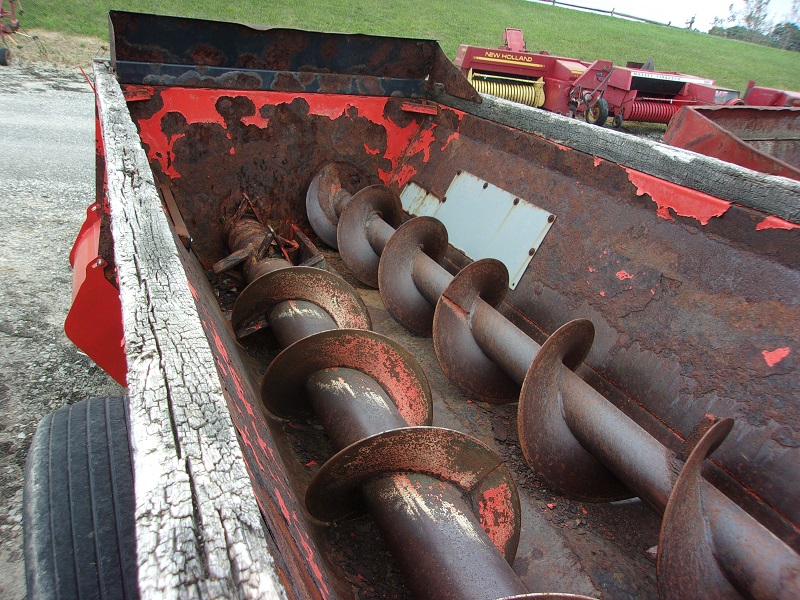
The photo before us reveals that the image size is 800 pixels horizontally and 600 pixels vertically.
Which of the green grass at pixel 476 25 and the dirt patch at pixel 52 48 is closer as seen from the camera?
the dirt patch at pixel 52 48

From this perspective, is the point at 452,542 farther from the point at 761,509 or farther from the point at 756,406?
the point at 756,406

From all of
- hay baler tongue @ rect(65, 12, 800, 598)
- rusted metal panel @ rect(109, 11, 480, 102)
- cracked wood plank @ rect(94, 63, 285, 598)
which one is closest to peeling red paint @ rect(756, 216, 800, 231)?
hay baler tongue @ rect(65, 12, 800, 598)

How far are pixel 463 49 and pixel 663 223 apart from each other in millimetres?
7116

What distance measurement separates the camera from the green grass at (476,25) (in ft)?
54.0

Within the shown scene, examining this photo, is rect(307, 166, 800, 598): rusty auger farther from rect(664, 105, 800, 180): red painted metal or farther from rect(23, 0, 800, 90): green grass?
rect(23, 0, 800, 90): green grass

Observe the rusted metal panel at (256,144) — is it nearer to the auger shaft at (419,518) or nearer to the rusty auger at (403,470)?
the rusty auger at (403,470)

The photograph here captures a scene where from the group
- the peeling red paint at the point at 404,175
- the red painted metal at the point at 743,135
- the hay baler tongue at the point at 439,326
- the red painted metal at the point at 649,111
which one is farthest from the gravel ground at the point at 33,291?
the red painted metal at the point at 649,111

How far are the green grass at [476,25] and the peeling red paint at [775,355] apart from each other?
16.4 meters

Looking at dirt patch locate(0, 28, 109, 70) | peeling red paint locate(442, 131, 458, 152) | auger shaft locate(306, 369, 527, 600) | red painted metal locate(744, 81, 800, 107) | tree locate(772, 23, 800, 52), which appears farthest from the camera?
tree locate(772, 23, 800, 52)

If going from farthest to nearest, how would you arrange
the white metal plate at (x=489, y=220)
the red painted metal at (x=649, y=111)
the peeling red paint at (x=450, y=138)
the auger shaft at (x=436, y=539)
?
the red painted metal at (x=649, y=111) < the peeling red paint at (x=450, y=138) < the white metal plate at (x=489, y=220) < the auger shaft at (x=436, y=539)

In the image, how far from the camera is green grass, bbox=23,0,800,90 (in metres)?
16.5

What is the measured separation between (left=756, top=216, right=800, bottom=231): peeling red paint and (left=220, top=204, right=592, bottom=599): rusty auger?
121cm

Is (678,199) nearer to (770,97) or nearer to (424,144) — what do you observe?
(424,144)

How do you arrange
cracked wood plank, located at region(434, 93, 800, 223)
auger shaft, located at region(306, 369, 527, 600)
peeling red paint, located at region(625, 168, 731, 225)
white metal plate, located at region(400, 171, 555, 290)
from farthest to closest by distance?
white metal plate, located at region(400, 171, 555, 290) → peeling red paint, located at region(625, 168, 731, 225) → cracked wood plank, located at region(434, 93, 800, 223) → auger shaft, located at region(306, 369, 527, 600)
